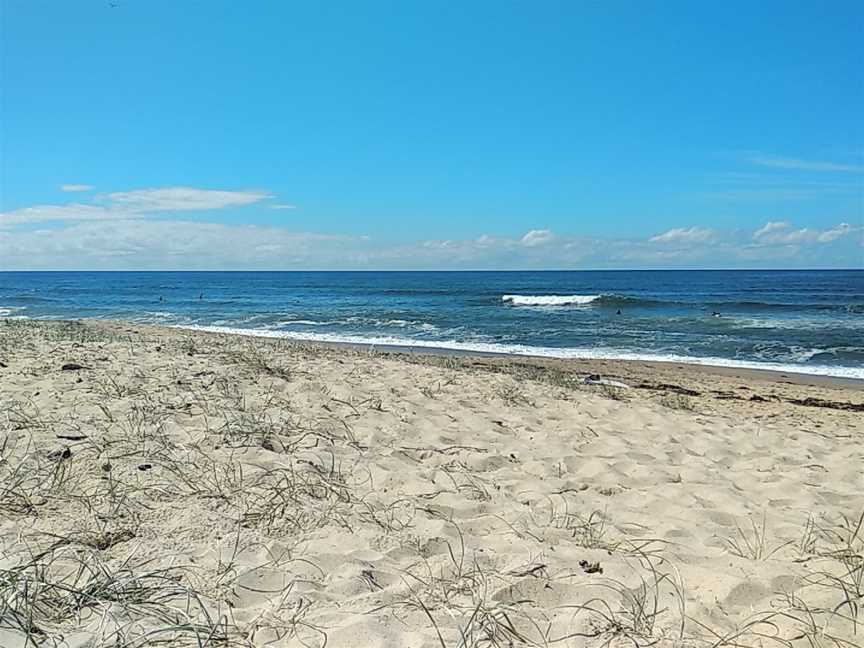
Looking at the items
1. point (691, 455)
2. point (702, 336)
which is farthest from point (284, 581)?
point (702, 336)

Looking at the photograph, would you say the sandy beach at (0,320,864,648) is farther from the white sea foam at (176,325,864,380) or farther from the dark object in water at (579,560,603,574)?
the white sea foam at (176,325,864,380)

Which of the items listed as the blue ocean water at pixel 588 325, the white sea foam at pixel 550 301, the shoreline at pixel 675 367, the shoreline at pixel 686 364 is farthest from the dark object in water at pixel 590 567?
the white sea foam at pixel 550 301

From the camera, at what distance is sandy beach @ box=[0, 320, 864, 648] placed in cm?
241

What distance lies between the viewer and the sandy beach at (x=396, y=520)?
2410mm

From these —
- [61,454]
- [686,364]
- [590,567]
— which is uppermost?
[61,454]

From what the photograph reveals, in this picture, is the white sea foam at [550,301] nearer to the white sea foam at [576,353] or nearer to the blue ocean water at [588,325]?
the blue ocean water at [588,325]

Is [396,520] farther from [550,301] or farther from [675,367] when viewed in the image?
[550,301]

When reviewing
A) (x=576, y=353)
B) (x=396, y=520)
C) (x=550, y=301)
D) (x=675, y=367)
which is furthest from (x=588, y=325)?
(x=396, y=520)

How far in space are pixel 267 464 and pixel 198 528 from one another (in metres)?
0.96

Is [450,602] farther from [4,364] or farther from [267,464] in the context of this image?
[4,364]

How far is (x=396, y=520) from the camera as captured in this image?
3438 millimetres

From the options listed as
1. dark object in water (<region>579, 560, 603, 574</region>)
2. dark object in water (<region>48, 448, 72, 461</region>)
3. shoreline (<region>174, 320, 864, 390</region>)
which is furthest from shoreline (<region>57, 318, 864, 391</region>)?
dark object in water (<region>579, 560, 603, 574</region>)

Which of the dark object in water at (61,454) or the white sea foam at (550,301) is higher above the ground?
the dark object in water at (61,454)

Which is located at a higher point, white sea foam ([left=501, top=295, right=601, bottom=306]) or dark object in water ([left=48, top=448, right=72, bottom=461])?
dark object in water ([left=48, top=448, right=72, bottom=461])
